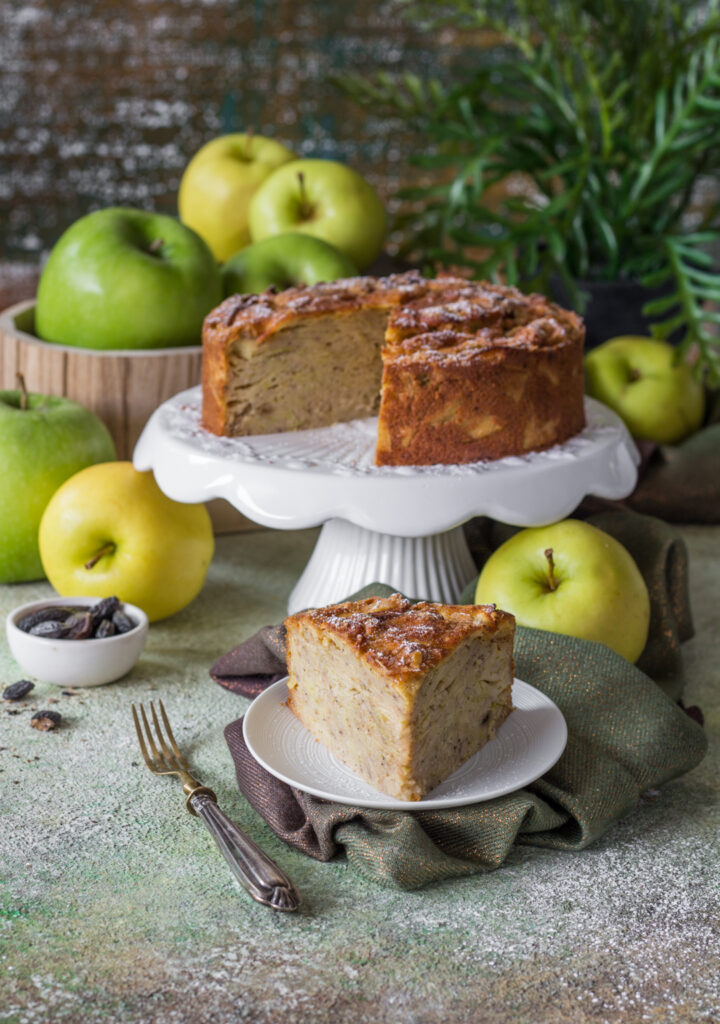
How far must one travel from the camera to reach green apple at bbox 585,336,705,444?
2.41 metres

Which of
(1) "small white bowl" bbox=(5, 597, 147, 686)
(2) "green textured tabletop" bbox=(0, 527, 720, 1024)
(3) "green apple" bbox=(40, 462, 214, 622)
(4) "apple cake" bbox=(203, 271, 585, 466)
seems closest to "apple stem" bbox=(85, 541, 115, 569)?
(3) "green apple" bbox=(40, 462, 214, 622)

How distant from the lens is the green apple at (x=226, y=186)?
264 cm

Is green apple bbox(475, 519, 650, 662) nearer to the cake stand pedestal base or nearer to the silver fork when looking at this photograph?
the cake stand pedestal base

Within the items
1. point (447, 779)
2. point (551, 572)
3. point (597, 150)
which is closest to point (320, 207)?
point (597, 150)

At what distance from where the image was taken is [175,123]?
330 cm

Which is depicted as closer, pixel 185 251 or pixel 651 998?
pixel 651 998

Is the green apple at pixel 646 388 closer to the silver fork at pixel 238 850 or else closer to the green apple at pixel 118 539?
the green apple at pixel 118 539

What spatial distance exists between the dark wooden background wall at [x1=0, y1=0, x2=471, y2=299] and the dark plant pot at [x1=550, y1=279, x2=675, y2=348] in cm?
117

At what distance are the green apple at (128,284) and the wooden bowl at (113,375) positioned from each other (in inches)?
1.4

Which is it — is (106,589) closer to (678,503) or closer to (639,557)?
(639,557)

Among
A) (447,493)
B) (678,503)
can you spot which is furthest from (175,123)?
(447,493)

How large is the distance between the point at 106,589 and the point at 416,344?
633 mm

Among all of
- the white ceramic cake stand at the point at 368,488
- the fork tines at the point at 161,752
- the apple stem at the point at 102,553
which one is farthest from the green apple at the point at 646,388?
the fork tines at the point at 161,752

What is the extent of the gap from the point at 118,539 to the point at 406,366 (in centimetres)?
55
